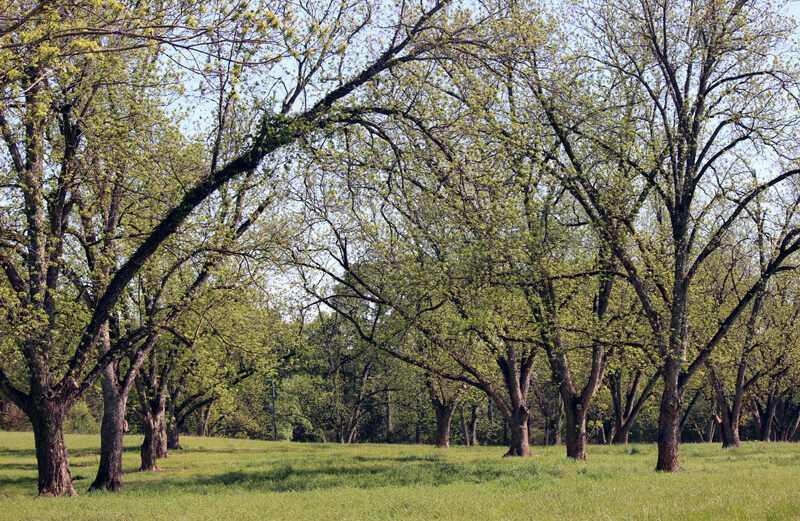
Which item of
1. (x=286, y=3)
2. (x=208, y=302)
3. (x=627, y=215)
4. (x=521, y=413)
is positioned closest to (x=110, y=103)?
(x=208, y=302)

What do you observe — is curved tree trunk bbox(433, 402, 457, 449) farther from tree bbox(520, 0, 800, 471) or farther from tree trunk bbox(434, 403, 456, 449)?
tree bbox(520, 0, 800, 471)

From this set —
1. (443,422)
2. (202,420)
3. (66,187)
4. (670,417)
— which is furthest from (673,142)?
(202,420)

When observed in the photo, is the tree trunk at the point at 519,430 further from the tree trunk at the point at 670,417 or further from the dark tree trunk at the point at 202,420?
the dark tree trunk at the point at 202,420

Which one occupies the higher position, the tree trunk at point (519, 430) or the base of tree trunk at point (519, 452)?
the tree trunk at point (519, 430)

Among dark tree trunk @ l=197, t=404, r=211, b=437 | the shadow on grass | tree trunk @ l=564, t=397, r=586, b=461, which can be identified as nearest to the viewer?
the shadow on grass

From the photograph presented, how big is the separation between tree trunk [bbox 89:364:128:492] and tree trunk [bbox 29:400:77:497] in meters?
2.96

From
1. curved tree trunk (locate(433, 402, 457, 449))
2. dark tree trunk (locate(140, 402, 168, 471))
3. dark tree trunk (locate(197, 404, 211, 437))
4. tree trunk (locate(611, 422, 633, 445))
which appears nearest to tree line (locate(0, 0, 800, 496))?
dark tree trunk (locate(140, 402, 168, 471))

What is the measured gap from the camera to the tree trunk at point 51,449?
1727 cm

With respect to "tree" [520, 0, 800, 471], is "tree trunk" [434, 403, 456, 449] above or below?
below

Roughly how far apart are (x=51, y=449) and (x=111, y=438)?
3676mm

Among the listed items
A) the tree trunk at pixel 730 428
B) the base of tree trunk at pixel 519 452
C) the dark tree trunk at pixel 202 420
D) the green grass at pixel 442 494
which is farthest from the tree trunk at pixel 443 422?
the dark tree trunk at pixel 202 420

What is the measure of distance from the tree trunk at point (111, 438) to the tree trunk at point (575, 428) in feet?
51.2

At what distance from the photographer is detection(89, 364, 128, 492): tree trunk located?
2088 cm

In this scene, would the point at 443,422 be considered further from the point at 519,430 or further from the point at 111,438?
the point at 111,438
